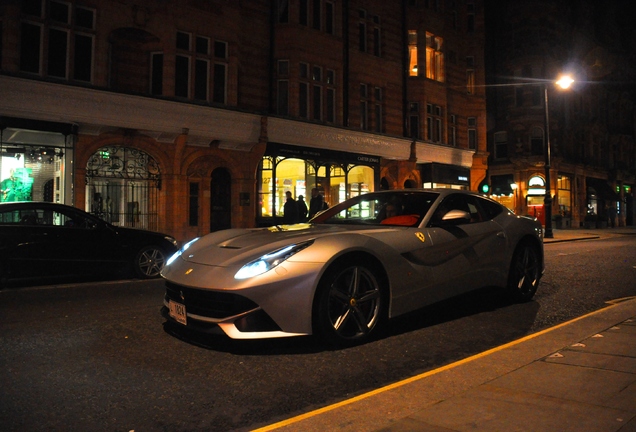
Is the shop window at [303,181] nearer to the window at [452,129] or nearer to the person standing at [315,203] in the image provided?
the person standing at [315,203]

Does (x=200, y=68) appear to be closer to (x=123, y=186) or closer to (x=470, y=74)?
(x=123, y=186)

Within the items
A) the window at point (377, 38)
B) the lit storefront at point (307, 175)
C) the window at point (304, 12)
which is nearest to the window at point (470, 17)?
the window at point (377, 38)

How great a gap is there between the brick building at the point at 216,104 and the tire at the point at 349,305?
12601 mm

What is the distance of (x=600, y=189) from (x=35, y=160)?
1578 inches

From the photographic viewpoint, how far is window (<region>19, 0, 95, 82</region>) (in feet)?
47.3

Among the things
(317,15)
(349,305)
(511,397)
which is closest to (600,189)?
(317,15)

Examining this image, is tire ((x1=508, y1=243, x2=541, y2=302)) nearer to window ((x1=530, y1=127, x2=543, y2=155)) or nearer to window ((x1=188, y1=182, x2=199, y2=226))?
window ((x1=188, y1=182, x2=199, y2=226))

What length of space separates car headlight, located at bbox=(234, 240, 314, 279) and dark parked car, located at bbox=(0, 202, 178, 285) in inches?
235

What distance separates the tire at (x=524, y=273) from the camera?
6.55 m

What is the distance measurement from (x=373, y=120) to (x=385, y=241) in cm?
1884

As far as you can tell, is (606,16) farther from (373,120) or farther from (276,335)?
(276,335)

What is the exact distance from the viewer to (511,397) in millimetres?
3219

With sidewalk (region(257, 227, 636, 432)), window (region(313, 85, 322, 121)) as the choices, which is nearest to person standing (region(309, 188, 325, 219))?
window (region(313, 85, 322, 121))

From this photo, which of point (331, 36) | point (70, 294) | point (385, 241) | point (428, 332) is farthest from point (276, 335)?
point (331, 36)
